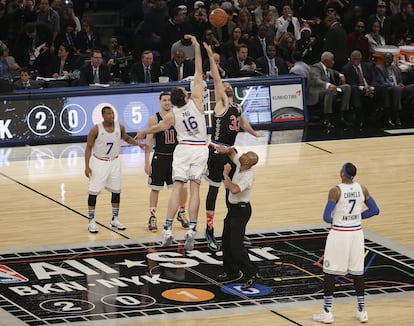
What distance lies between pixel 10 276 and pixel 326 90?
1229 centimetres

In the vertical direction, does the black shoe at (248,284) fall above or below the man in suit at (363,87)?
below

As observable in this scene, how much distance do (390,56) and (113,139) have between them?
11.2 metres

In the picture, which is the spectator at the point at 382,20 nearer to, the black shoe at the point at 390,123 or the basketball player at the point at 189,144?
the black shoe at the point at 390,123

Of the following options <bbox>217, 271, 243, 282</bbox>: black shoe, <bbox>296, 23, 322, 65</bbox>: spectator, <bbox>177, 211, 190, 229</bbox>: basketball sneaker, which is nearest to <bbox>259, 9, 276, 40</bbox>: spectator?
<bbox>296, 23, 322, 65</bbox>: spectator

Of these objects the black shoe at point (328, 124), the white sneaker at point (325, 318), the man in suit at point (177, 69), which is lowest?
the white sneaker at point (325, 318)

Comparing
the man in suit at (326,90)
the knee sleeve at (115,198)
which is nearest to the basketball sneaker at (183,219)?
the knee sleeve at (115,198)

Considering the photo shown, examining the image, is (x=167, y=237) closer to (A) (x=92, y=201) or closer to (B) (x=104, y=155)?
(A) (x=92, y=201)

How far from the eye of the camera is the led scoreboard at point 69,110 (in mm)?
24266

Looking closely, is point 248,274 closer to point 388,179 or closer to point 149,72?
point 388,179

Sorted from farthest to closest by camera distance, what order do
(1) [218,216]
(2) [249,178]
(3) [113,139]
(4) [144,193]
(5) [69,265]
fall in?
(4) [144,193] < (1) [218,216] < (3) [113,139] < (5) [69,265] < (2) [249,178]

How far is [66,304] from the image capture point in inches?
579

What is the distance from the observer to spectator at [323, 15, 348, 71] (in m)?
28.1

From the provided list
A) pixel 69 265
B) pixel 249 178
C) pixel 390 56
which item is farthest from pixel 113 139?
pixel 390 56

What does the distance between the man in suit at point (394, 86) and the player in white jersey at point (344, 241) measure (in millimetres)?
13291
